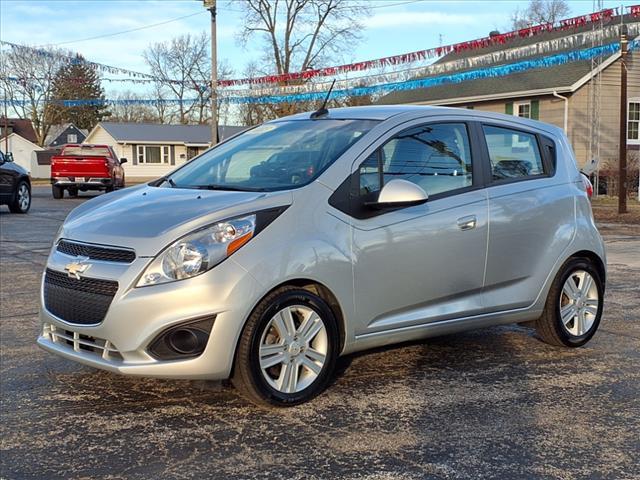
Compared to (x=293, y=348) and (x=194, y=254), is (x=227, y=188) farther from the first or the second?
(x=293, y=348)

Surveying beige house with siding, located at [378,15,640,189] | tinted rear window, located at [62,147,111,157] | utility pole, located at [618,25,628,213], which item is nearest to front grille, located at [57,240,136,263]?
utility pole, located at [618,25,628,213]

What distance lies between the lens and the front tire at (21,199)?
17188mm

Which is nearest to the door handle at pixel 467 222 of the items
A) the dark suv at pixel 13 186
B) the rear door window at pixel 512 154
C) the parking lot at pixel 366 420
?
the rear door window at pixel 512 154

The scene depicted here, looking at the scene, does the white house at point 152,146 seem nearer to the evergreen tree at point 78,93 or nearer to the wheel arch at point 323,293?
the evergreen tree at point 78,93

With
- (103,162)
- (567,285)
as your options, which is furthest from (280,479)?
(103,162)

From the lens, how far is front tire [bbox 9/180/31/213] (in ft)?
56.4

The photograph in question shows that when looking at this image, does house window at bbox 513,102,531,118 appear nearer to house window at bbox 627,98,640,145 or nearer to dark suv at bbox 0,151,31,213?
house window at bbox 627,98,640,145

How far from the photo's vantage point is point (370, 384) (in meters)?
4.58

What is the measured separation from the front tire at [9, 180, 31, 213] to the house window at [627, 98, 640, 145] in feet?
69.3

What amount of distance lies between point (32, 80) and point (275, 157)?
38982 mm

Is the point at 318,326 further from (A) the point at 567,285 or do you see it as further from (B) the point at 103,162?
(B) the point at 103,162

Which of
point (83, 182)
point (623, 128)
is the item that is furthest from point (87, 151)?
point (623, 128)

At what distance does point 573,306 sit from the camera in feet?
18.1

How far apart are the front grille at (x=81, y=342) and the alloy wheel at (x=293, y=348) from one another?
2.63ft
